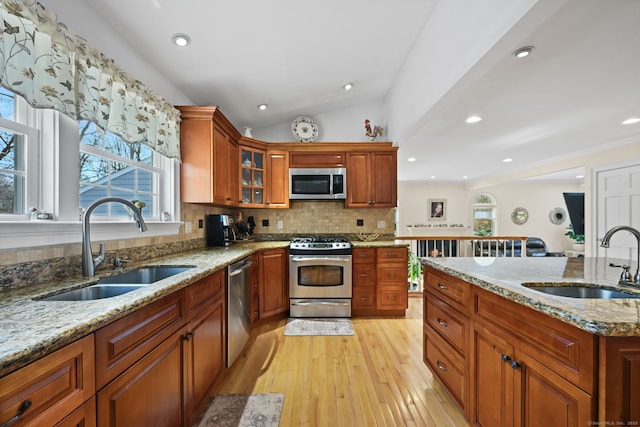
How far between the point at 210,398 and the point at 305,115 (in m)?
3.40

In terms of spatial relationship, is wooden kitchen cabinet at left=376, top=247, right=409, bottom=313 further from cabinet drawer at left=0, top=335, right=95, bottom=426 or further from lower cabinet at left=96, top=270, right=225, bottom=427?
cabinet drawer at left=0, top=335, right=95, bottom=426

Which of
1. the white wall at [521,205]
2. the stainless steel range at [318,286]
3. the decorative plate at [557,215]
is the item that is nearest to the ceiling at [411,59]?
the stainless steel range at [318,286]

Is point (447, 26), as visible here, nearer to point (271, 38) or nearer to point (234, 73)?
point (271, 38)

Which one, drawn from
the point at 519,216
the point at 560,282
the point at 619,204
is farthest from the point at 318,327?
the point at 519,216

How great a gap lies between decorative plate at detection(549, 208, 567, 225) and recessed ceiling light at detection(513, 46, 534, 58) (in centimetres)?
890

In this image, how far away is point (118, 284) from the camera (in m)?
1.38

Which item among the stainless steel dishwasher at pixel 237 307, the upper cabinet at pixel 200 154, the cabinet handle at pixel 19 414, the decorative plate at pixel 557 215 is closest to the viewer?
the cabinet handle at pixel 19 414

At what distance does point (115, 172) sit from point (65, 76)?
0.78 metres

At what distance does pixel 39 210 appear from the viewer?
134 centimetres

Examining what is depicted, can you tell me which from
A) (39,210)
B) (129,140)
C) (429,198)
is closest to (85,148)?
(129,140)

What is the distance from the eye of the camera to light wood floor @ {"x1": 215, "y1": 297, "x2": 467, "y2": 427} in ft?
5.31

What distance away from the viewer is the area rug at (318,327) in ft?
9.05

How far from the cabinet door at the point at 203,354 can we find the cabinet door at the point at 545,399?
1.53 metres

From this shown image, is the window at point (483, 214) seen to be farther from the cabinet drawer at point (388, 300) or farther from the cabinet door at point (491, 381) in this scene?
the cabinet door at point (491, 381)
